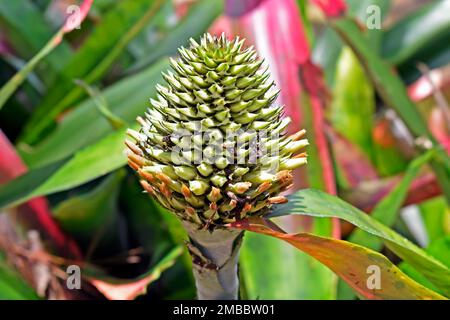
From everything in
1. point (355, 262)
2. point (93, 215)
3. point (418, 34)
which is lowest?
point (355, 262)

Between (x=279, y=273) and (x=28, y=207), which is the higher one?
(x=28, y=207)

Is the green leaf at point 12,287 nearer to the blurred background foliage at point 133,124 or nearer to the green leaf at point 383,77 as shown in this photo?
the blurred background foliage at point 133,124

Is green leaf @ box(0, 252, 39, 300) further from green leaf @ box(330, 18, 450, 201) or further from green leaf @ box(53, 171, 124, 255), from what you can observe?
green leaf @ box(330, 18, 450, 201)

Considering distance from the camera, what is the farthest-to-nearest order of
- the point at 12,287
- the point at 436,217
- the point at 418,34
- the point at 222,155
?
the point at 418,34, the point at 436,217, the point at 12,287, the point at 222,155

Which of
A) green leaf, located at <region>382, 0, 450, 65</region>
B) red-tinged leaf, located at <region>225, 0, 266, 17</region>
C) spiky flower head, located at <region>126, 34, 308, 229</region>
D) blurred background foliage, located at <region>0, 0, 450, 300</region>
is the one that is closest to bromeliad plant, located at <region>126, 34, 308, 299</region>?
spiky flower head, located at <region>126, 34, 308, 229</region>

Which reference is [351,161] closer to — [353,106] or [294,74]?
[353,106]

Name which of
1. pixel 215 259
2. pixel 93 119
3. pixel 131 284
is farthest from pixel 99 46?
pixel 215 259
